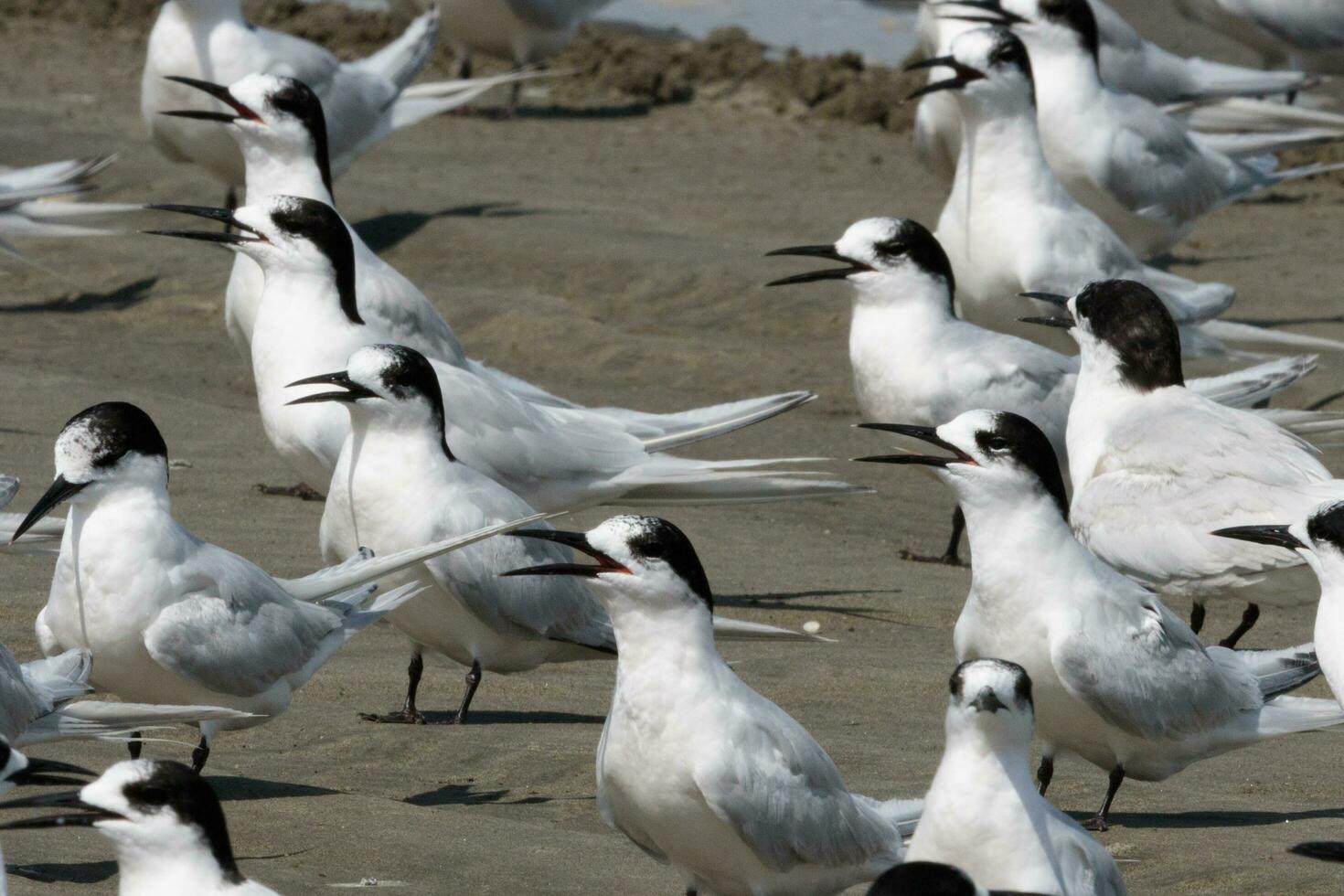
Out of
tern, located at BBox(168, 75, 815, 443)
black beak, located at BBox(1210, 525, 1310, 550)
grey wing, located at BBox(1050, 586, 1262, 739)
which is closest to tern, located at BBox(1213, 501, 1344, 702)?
black beak, located at BBox(1210, 525, 1310, 550)

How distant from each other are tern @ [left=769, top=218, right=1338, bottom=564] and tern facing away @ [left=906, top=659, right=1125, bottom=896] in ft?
10.3

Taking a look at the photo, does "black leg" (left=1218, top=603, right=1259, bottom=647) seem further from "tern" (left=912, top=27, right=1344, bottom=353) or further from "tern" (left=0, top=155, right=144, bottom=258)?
"tern" (left=0, top=155, right=144, bottom=258)

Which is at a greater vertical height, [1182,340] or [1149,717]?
[1149,717]

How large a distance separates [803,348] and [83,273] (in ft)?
11.3

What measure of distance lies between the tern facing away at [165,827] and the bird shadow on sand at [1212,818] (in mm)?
2187

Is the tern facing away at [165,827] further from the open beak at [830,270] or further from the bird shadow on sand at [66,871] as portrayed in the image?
the open beak at [830,270]

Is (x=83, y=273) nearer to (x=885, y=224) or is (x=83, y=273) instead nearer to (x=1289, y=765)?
(x=885, y=224)

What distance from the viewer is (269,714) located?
4984 millimetres

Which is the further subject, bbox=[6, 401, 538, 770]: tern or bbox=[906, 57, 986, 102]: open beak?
bbox=[906, 57, 986, 102]: open beak

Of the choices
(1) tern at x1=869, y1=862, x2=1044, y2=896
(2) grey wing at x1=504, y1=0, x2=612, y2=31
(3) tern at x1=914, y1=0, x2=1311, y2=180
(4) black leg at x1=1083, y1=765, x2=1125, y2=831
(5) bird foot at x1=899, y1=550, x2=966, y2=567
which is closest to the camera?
(1) tern at x1=869, y1=862, x2=1044, y2=896

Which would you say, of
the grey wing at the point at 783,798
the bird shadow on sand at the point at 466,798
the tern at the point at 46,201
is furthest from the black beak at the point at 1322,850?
the tern at the point at 46,201

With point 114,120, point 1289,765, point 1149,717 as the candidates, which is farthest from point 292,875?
point 114,120

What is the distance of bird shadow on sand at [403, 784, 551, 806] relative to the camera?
491cm

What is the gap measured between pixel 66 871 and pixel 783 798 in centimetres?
128
